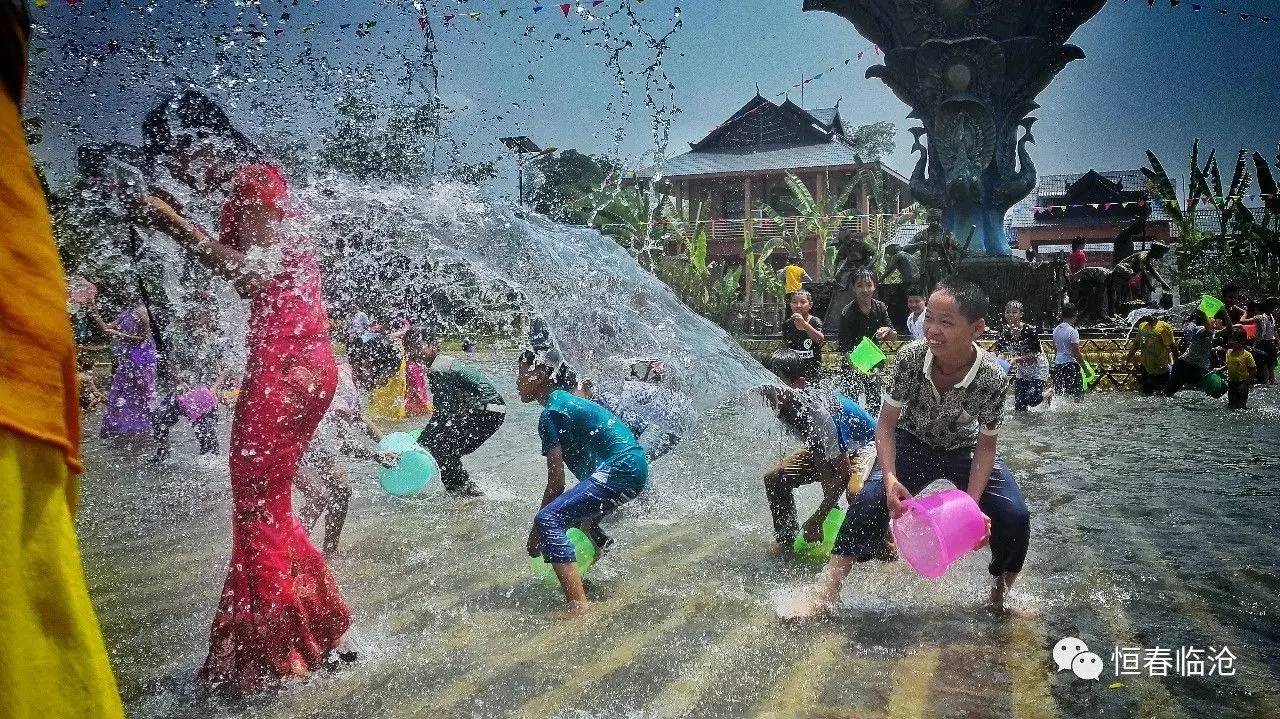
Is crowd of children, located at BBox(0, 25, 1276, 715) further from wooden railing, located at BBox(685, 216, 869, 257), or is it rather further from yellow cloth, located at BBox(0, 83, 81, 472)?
wooden railing, located at BBox(685, 216, 869, 257)

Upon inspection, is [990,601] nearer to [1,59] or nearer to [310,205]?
[310,205]

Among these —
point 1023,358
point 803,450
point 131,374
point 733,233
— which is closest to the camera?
point 803,450

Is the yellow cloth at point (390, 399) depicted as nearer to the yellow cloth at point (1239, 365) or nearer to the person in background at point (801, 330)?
the person in background at point (801, 330)

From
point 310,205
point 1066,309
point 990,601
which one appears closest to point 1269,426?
point 1066,309

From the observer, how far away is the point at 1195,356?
495 inches

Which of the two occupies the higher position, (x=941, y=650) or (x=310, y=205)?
(x=310, y=205)

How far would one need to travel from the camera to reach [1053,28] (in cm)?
2239

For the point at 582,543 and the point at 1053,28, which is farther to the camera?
the point at 1053,28

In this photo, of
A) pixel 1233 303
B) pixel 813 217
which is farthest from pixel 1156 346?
pixel 813 217

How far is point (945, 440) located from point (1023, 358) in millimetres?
8291

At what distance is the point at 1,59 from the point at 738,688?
309 cm

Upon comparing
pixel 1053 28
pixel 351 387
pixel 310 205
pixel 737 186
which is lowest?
pixel 351 387

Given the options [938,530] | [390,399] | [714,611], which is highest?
[938,530]

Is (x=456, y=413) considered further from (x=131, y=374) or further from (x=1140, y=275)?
(x=1140, y=275)
